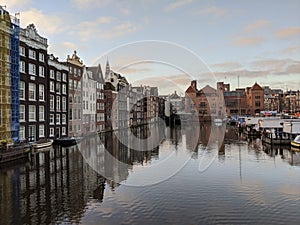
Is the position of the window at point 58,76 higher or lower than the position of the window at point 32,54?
lower

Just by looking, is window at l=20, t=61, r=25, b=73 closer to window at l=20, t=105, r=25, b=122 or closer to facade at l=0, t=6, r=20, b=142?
facade at l=0, t=6, r=20, b=142

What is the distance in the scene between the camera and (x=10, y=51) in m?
36.3

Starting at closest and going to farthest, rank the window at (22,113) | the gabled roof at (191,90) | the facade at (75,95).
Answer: the window at (22,113) → the facade at (75,95) → the gabled roof at (191,90)

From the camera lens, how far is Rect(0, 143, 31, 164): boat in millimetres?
29000

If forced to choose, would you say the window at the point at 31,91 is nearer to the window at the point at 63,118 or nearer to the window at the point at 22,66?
the window at the point at 22,66

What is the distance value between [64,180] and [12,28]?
73.7ft

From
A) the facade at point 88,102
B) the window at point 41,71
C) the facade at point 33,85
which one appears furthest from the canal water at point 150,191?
the facade at point 88,102

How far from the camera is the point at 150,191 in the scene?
19.6m

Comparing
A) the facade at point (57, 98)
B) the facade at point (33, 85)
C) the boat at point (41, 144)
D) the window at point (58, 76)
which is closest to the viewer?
the boat at point (41, 144)

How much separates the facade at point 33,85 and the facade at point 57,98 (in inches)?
80.6

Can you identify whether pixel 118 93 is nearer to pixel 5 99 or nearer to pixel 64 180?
pixel 5 99


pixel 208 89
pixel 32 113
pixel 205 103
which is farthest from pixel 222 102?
pixel 32 113

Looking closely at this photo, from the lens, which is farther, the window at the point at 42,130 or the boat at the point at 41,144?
the window at the point at 42,130

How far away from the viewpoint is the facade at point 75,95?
184 feet
